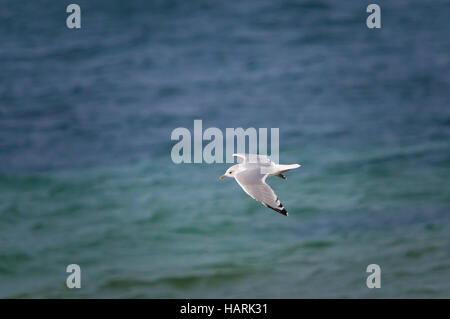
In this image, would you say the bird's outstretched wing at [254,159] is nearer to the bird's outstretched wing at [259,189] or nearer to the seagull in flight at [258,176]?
the seagull in flight at [258,176]

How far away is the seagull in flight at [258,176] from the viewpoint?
243 inches

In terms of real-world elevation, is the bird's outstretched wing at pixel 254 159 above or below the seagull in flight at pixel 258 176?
above

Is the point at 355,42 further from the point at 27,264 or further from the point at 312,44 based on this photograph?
the point at 27,264

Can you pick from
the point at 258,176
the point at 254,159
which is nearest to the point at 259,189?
the point at 258,176

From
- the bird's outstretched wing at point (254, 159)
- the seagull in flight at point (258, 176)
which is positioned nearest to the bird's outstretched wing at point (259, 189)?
the seagull in flight at point (258, 176)

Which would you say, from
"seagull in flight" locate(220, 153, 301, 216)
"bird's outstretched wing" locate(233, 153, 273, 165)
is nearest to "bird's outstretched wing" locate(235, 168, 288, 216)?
"seagull in flight" locate(220, 153, 301, 216)

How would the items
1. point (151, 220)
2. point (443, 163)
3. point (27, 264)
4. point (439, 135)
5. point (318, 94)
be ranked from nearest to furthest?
point (27, 264) → point (151, 220) → point (443, 163) → point (439, 135) → point (318, 94)

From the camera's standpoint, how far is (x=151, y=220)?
11.0 metres

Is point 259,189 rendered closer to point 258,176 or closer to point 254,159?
point 258,176

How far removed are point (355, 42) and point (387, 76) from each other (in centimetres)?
141

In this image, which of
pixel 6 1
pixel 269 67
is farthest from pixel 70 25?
pixel 269 67

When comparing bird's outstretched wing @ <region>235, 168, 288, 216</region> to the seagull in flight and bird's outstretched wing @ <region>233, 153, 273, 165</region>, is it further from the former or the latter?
bird's outstretched wing @ <region>233, 153, 273, 165</region>

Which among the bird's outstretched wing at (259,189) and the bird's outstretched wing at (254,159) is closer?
the bird's outstretched wing at (259,189)

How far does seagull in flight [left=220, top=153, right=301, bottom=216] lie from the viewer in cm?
618
